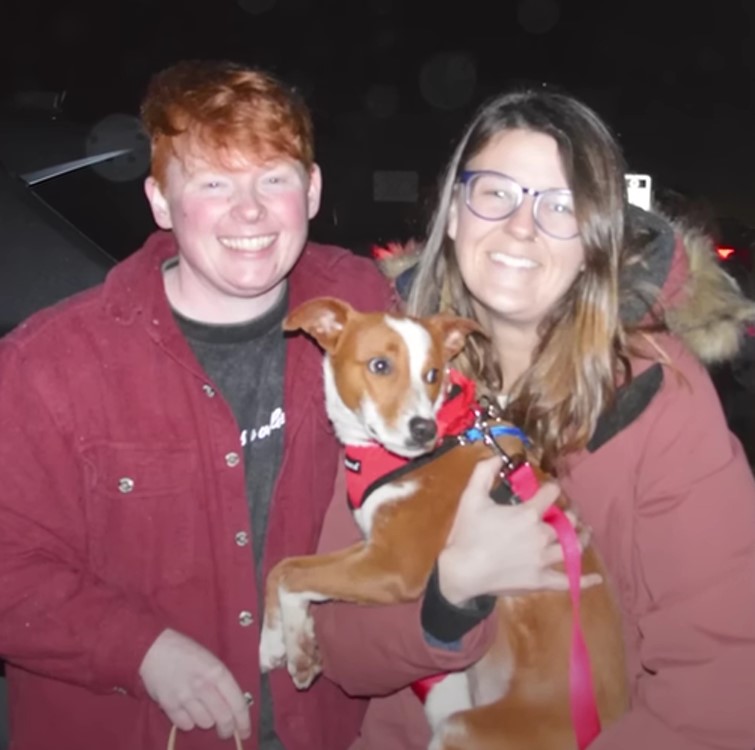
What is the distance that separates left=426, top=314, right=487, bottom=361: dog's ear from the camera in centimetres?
298

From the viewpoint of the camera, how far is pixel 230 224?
8.79ft

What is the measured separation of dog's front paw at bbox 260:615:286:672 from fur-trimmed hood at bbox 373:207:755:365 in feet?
4.48

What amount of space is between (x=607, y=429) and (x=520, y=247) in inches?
22.7

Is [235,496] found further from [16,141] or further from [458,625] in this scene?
[16,141]

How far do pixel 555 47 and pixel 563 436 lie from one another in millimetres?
20208

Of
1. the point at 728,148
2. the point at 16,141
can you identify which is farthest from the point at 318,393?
the point at 728,148

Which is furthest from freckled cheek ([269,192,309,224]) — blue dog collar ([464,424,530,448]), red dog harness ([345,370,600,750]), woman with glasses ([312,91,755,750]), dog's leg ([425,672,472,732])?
dog's leg ([425,672,472,732])

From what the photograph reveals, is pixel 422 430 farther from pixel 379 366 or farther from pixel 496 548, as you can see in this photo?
pixel 496 548

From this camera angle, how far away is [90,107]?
576 centimetres

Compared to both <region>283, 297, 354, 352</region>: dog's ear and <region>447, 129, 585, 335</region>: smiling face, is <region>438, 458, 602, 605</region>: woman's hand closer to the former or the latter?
<region>447, 129, 585, 335</region>: smiling face

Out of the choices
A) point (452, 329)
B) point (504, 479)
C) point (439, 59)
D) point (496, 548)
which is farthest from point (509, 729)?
point (439, 59)

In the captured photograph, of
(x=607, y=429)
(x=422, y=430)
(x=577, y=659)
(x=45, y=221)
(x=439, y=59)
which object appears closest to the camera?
(x=607, y=429)

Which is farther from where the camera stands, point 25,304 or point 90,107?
point 90,107

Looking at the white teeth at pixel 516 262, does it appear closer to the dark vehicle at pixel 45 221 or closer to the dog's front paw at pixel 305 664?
the dog's front paw at pixel 305 664
